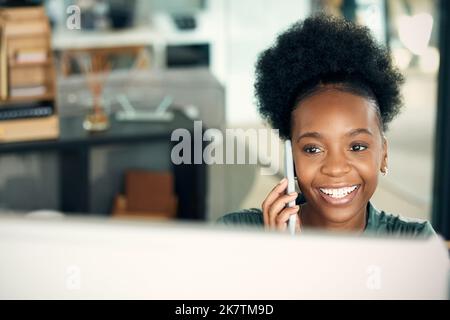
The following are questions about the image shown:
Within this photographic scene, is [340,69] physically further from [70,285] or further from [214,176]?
[214,176]

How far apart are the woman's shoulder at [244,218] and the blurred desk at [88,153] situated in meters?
1.69

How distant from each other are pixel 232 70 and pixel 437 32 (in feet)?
2.50

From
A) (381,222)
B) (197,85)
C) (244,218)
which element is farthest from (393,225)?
(197,85)

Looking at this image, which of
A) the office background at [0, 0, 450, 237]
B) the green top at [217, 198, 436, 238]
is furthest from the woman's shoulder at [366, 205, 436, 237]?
the office background at [0, 0, 450, 237]

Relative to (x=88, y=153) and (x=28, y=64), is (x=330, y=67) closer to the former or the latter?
(x=28, y=64)

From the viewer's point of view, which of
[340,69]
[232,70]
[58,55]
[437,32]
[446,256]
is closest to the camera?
[446,256]

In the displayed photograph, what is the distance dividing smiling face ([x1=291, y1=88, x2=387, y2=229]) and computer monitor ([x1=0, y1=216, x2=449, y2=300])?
86 millimetres

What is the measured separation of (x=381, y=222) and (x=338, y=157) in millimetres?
68

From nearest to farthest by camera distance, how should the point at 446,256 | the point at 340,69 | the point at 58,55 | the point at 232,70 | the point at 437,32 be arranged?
Result: the point at 446,256 < the point at 340,69 < the point at 437,32 < the point at 58,55 < the point at 232,70

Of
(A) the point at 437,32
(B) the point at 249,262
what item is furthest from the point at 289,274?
(A) the point at 437,32

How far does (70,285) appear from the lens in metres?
0.49

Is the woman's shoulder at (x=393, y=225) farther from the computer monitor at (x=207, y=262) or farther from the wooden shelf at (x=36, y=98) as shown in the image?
the wooden shelf at (x=36, y=98)

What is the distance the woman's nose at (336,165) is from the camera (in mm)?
544

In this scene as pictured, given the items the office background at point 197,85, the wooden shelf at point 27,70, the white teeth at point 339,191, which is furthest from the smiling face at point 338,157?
the wooden shelf at point 27,70
